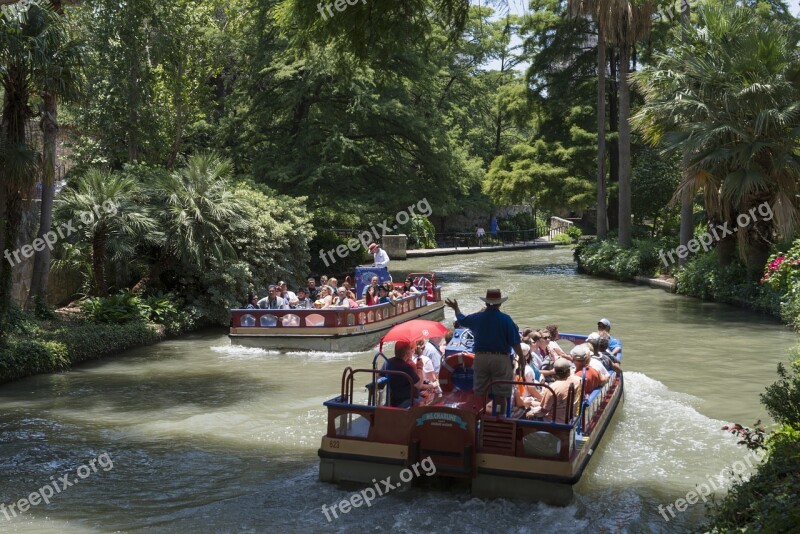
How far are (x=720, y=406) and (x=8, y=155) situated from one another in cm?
1415

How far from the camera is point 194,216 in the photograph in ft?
76.7

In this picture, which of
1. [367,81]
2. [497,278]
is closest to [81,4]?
[367,81]

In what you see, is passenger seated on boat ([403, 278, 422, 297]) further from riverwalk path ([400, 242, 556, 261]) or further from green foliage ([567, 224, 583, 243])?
green foliage ([567, 224, 583, 243])

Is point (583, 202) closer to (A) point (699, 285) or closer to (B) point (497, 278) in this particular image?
(B) point (497, 278)

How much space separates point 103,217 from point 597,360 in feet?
45.9

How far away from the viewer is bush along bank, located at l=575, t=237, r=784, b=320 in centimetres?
2255

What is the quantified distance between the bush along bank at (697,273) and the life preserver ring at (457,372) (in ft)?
33.8

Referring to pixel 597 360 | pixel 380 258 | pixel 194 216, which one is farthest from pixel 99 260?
pixel 597 360

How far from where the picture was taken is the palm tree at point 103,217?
21.6 m

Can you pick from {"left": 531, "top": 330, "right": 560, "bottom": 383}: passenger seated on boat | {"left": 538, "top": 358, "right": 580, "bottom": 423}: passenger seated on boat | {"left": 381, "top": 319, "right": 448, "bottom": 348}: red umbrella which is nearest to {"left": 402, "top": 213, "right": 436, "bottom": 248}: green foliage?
{"left": 531, "top": 330, "right": 560, "bottom": 383}: passenger seated on boat

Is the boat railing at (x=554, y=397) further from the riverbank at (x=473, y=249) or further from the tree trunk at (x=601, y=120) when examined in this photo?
the riverbank at (x=473, y=249)

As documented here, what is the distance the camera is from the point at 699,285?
93.5ft

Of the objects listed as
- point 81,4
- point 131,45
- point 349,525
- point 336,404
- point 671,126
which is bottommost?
point 349,525

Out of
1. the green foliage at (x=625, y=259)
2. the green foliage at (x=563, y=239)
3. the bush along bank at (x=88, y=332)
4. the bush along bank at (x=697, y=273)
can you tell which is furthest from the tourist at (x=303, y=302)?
the green foliage at (x=563, y=239)
